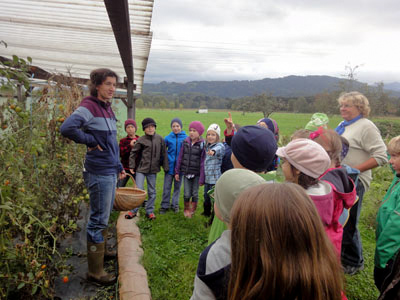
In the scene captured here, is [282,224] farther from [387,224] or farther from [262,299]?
[387,224]

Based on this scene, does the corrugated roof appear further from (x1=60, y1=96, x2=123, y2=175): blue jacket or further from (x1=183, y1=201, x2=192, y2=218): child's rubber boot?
(x1=183, y1=201, x2=192, y2=218): child's rubber boot

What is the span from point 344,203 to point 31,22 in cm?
347

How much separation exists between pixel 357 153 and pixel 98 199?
258cm

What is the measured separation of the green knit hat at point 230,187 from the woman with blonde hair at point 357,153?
1819mm

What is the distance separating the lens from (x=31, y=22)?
3.09 meters

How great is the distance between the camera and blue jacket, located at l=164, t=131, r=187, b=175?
4.78 m

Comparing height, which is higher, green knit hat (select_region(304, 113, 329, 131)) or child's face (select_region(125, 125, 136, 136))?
green knit hat (select_region(304, 113, 329, 131))

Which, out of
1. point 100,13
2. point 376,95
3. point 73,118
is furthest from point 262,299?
point 376,95

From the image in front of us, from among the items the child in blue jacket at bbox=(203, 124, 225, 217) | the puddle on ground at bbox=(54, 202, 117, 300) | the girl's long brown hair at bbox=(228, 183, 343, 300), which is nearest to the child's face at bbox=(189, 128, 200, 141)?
the child in blue jacket at bbox=(203, 124, 225, 217)

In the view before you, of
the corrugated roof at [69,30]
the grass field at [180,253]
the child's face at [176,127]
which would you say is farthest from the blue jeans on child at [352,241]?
the child's face at [176,127]

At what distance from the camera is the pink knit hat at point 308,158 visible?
1.75m

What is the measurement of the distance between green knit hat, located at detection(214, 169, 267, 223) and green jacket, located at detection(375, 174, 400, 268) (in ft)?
4.15

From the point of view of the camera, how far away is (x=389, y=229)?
2.02 meters

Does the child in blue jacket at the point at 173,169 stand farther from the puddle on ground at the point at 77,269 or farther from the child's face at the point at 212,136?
the puddle on ground at the point at 77,269
